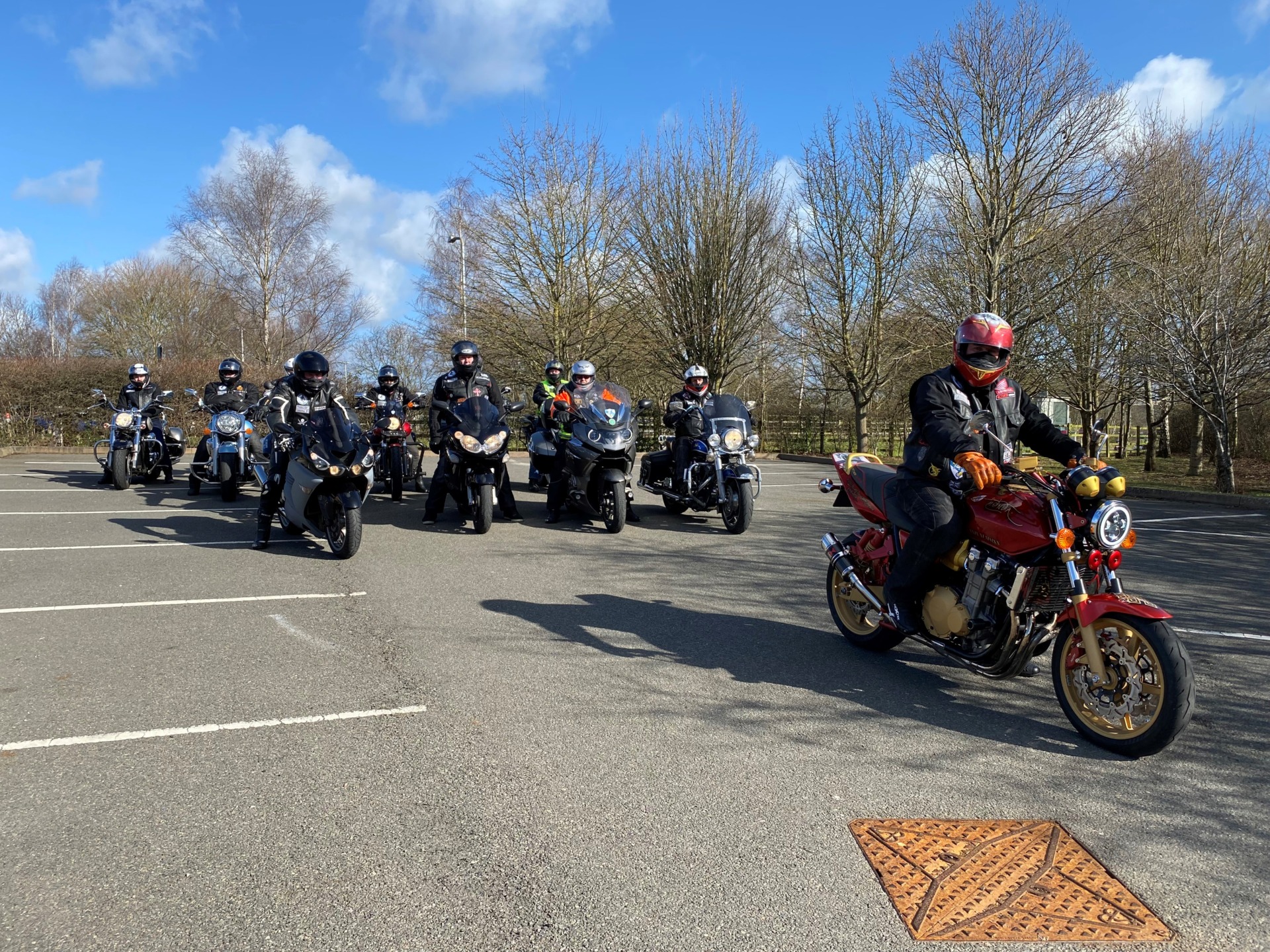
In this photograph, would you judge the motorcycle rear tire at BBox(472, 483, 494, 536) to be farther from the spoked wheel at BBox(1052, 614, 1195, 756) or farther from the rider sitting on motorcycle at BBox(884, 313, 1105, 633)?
Answer: the spoked wheel at BBox(1052, 614, 1195, 756)

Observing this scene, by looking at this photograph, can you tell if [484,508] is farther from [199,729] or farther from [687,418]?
[199,729]

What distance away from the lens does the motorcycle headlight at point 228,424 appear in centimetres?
1219

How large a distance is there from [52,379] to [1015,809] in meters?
25.6

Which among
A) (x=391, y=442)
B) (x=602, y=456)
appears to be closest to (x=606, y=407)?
(x=602, y=456)

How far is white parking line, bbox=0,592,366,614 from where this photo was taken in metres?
6.30

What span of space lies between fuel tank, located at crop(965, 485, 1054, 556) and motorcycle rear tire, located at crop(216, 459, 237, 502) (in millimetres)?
10463

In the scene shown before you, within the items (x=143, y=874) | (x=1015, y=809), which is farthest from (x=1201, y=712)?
(x=143, y=874)

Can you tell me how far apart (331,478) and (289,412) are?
3.74 ft

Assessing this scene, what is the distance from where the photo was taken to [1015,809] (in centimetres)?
338

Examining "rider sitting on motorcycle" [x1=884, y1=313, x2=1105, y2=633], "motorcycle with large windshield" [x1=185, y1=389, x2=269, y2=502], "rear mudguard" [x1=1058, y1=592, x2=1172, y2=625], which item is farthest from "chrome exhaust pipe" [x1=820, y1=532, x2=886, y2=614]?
"motorcycle with large windshield" [x1=185, y1=389, x2=269, y2=502]

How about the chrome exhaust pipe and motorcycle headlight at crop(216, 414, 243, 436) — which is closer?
the chrome exhaust pipe

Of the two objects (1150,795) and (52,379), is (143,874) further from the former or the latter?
(52,379)

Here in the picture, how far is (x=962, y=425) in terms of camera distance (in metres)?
4.53

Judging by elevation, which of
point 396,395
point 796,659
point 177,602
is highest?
point 396,395
